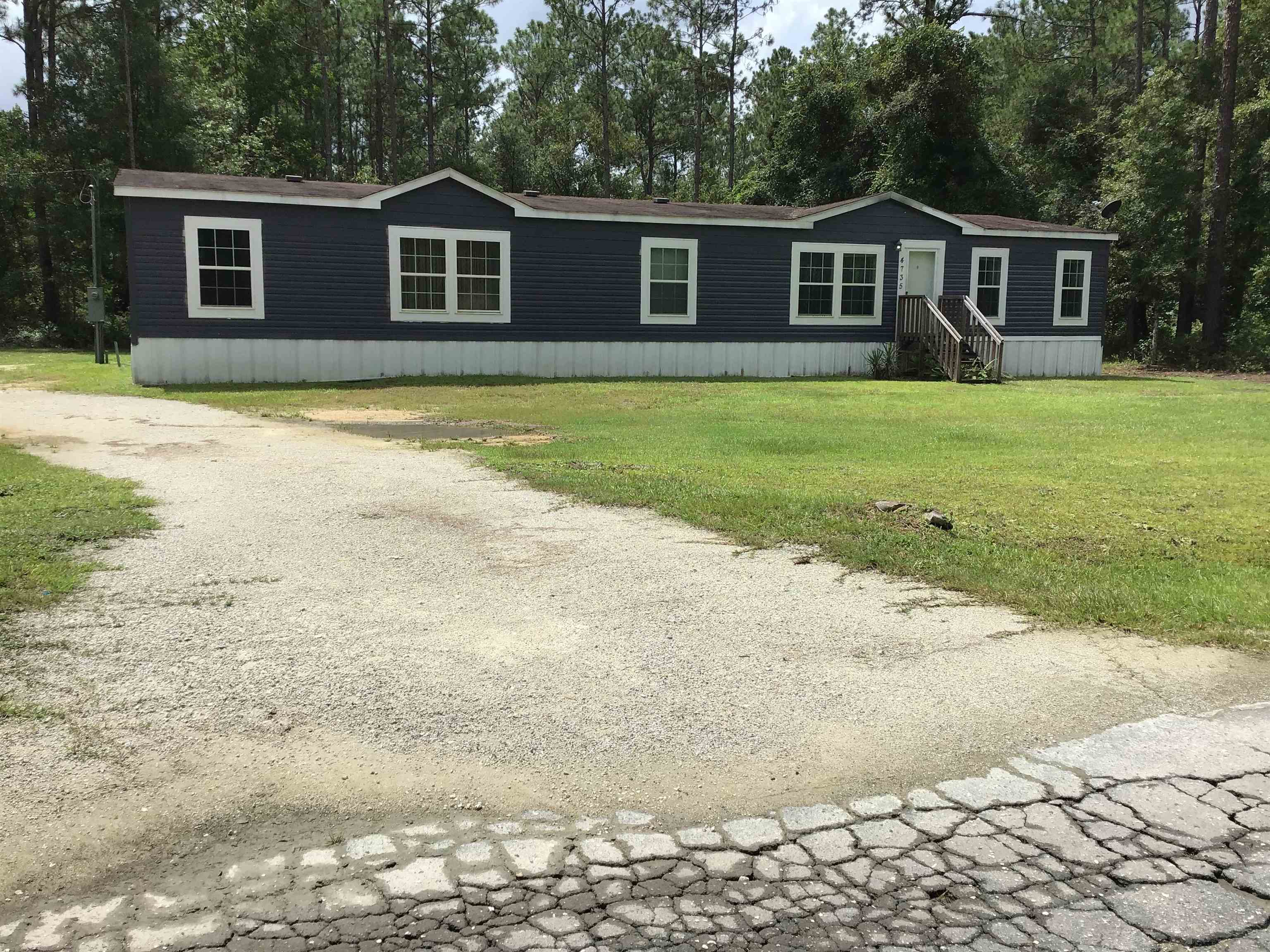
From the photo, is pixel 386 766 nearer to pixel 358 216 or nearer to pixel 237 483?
pixel 237 483

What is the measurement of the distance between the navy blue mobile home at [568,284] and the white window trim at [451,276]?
0.04m

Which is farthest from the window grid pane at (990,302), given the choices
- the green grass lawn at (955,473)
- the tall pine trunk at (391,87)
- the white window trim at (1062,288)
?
the tall pine trunk at (391,87)

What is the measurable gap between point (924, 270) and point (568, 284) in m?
8.25

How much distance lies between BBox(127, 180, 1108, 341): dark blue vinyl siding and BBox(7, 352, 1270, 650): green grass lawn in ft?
5.64

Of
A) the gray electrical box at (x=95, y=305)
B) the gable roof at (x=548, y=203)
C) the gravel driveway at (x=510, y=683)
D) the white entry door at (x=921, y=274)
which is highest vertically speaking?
the gable roof at (x=548, y=203)

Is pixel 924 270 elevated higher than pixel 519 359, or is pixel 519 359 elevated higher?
pixel 924 270

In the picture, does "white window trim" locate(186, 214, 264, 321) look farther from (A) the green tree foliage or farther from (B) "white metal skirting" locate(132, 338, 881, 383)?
(A) the green tree foliage

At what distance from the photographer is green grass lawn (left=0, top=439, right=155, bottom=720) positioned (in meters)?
4.68

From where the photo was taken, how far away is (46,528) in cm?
628

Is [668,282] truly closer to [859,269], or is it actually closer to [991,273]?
[859,269]

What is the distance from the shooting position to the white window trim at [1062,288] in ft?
79.4

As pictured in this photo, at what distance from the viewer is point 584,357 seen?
21141mm

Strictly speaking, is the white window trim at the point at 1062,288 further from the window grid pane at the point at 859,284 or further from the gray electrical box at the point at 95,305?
the gray electrical box at the point at 95,305

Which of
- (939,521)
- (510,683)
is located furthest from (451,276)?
(510,683)
